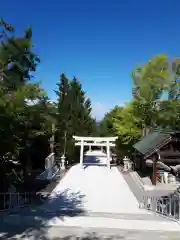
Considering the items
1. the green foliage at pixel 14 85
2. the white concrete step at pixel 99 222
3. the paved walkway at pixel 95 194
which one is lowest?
the paved walkway at pixel 95 194

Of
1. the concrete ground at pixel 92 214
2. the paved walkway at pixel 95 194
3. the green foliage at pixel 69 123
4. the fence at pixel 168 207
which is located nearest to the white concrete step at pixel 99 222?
the concrete ground at pixel 92 214

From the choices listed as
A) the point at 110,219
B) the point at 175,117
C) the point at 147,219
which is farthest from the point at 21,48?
the point at 175,117

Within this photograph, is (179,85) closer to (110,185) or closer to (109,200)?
(110,185)

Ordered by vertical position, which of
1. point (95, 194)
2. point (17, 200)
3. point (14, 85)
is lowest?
point (95, 194)

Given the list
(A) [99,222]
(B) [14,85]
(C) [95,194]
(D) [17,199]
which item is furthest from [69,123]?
(B) [14,85]

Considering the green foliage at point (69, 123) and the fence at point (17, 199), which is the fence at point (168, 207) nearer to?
the fence at point (17, 199)

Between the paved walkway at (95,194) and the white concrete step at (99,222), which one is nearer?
the white concrete step at (99,222)

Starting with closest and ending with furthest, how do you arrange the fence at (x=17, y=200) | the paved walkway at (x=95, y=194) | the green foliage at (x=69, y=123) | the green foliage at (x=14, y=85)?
the green foliage at (x=14, y=85) → the fence at (x=17, y=200) → the paved walkway at (x=95, y=194) → the green foliage at (x=69, y=123)

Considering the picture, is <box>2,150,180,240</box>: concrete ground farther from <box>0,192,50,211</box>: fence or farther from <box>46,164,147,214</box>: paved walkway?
<box>0,192,50,211</box>: fence

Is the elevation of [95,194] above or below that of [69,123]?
below

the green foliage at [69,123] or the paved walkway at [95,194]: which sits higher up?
the green foliage at [69,123]

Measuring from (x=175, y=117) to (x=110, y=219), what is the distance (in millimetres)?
12535

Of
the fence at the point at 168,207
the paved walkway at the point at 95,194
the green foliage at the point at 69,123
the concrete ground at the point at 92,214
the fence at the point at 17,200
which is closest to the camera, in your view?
the concrete ground at the point at 92,214

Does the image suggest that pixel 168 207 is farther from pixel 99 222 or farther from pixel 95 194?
pixel 95 194
